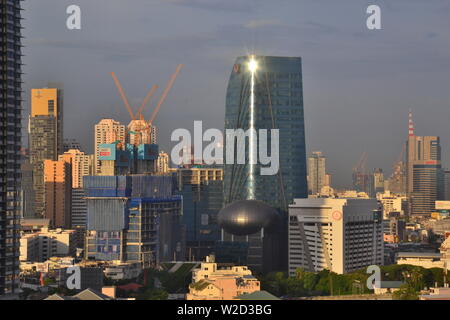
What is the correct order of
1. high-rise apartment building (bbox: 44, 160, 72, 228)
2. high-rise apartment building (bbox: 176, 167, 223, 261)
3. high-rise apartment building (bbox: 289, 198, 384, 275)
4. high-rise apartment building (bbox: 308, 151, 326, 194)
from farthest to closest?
high-rise apartment building (bbox: 308, 151, 326, 194) → high-rise apartment building (bbox: 44, 160, 72, 228) → high-rise apartment building (bbox: 176, 167, 223, 261) → high-rise apartment building (bbox: 289, 198, 384, 275)

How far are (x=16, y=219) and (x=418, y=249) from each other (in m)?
43.7

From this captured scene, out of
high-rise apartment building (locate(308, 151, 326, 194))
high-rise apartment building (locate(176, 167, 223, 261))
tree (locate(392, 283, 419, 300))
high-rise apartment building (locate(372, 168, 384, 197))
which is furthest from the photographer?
high-rise apartment building (locate(372, 168, 384, 197))

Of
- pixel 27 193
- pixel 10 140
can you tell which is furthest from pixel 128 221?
pixel 27 193

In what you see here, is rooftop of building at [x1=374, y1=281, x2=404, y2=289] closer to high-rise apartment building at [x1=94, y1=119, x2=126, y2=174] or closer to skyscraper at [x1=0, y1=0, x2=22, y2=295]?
skyscraper at [x1=0, y1=0, x2=22, y2=295]

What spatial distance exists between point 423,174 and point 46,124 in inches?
1862

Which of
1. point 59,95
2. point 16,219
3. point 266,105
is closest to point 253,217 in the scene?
point 266,105

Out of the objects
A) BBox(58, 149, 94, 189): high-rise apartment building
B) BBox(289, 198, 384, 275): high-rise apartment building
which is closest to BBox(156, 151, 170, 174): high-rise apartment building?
BBox(58, 149, 94, 189): high-rise apartment building

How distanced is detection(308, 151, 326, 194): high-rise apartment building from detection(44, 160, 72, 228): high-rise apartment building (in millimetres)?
20711

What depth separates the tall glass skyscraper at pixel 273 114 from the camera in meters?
72.9

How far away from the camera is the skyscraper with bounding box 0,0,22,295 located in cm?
3372

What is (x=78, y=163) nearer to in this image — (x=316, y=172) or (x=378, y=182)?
(x=316, y=172)

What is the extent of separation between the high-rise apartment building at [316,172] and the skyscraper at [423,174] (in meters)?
23.6
